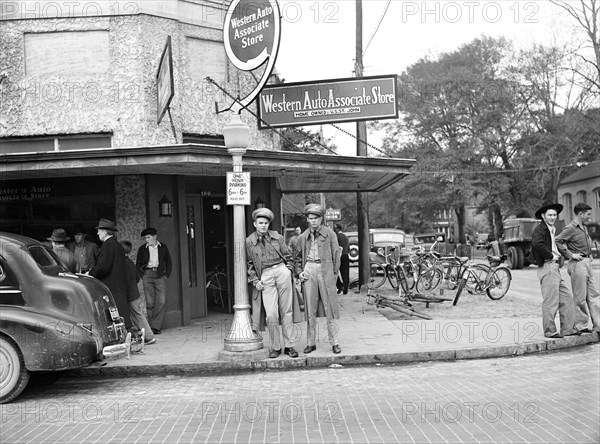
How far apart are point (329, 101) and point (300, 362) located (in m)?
6.59

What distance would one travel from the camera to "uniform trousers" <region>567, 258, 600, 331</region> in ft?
31.2

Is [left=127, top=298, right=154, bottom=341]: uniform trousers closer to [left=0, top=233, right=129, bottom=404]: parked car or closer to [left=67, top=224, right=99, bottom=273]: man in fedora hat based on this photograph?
[left=67, top=224, right=99, bottom=273]: man in fedora hat

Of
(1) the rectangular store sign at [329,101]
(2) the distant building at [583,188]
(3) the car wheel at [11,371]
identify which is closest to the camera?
(3) the car wheel at [11,371]

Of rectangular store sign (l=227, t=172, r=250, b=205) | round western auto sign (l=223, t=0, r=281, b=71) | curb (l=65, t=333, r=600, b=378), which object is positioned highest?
round western auto sign (l=223, t=0, r=281, b=71)

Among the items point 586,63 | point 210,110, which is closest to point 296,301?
point 210,110

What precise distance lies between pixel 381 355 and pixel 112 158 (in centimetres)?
480

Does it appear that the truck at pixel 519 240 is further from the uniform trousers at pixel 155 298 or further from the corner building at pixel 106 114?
the uniform trousers at pixel 155 298

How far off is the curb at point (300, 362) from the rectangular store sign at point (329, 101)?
6.10m

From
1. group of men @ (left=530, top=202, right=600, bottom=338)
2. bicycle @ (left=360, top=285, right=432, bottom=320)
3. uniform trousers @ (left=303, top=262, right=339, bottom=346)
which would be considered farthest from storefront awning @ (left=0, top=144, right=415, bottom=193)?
group of men @ (left=530, top=202, right=600, bottom=338)

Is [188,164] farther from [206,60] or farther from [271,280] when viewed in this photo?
[206,60]

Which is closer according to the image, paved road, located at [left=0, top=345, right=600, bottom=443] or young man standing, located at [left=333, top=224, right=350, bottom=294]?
paved road, located at [left=0, top=345, right=600, bottom=443]

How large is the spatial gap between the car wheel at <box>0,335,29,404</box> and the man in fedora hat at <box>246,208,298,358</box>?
3.08 m

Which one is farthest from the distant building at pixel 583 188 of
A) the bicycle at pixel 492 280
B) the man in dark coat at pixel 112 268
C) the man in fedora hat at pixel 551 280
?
the man in dark coat at pixel 112 268

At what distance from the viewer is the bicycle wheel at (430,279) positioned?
16734mm
